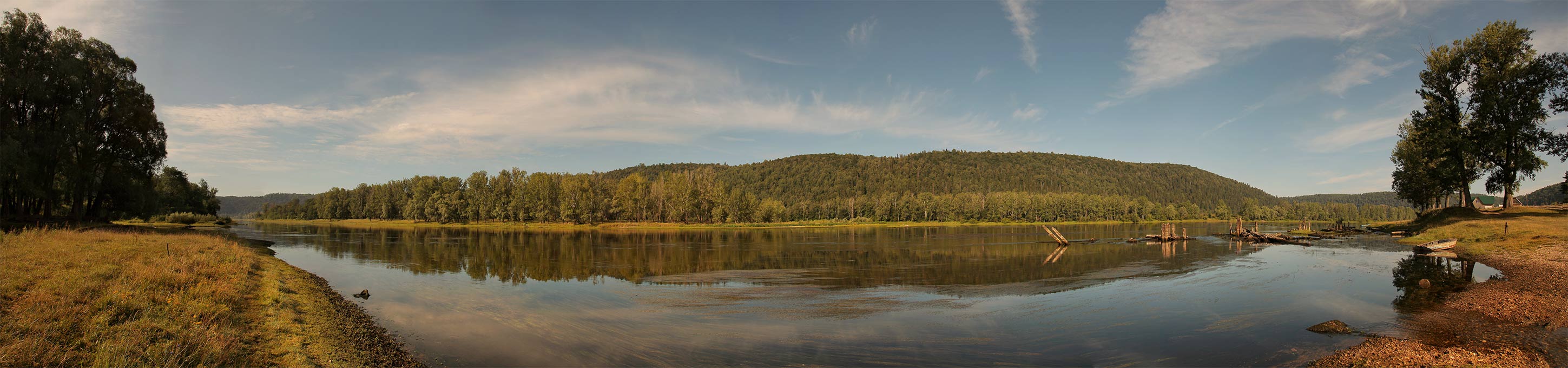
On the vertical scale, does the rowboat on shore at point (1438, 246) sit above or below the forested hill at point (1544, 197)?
below

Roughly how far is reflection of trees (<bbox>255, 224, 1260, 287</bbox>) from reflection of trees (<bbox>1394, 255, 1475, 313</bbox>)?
7.43m

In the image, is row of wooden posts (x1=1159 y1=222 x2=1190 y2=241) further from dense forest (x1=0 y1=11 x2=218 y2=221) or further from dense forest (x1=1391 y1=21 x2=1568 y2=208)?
dense forest (x1=0 y1=11 x2=218 y2=221)

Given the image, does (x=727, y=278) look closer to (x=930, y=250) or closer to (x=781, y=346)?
(x=781, y=346)

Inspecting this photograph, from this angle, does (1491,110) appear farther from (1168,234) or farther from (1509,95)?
(1168,234)

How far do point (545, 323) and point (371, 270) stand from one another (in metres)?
18.5

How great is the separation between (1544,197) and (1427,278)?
554 ft

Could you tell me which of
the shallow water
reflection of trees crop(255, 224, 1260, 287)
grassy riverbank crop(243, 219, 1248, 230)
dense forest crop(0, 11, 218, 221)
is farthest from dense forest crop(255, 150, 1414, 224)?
the shallow water

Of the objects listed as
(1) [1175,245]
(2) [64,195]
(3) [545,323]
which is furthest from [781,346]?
(2) [64,195]

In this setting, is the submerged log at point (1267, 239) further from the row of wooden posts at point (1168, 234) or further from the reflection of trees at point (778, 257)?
the reflection of trees at point (778, 257)

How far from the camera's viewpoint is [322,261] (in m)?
32.2

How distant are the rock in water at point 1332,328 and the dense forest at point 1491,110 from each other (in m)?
33.8

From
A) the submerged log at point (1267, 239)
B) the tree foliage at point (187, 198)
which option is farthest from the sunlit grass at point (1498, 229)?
the tree foliage at point (187, 198)

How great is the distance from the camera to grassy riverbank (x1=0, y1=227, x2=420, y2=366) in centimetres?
787

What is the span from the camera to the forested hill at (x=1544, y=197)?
351ft
